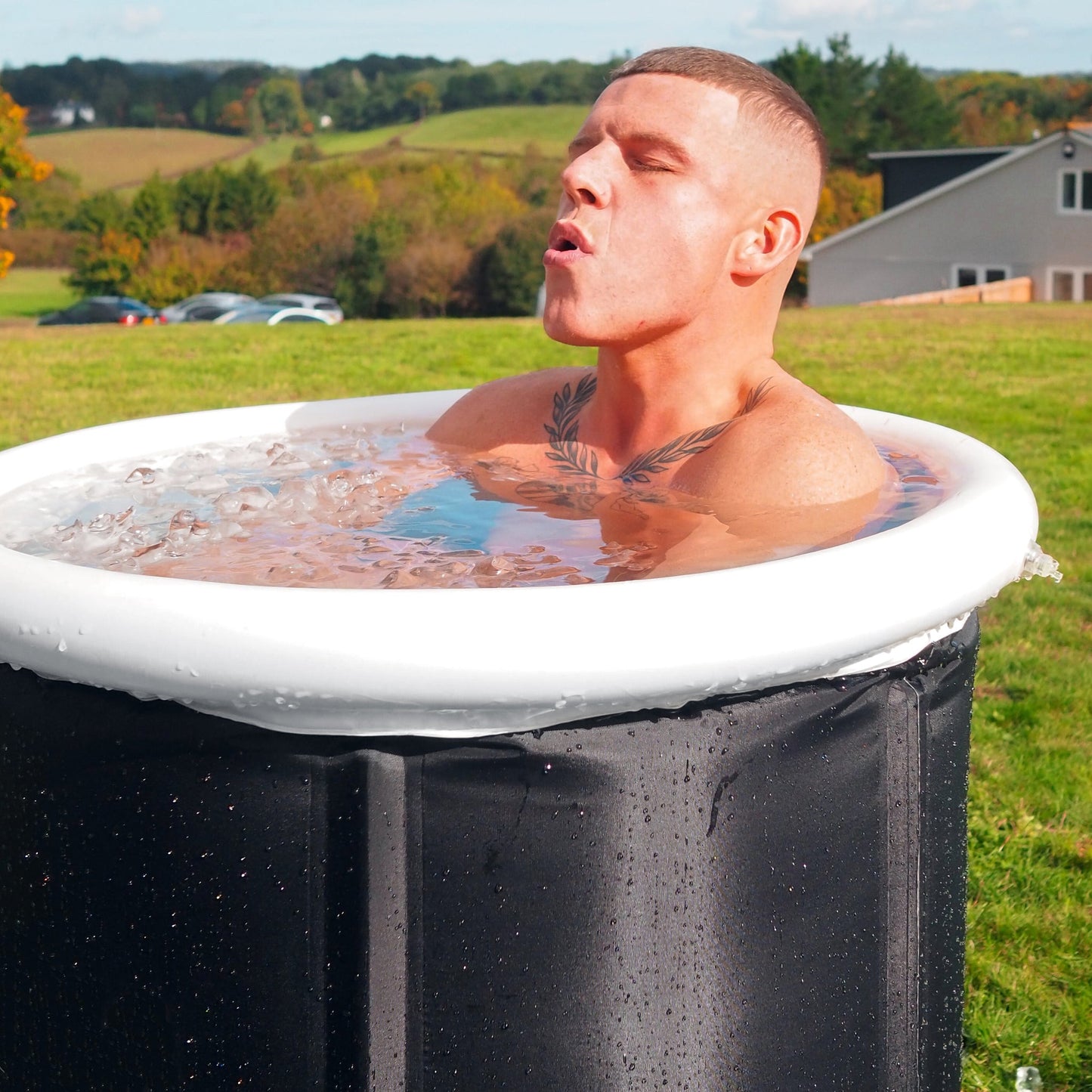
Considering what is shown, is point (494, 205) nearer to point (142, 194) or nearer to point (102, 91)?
point (142, 194)

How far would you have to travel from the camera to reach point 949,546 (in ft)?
4.52

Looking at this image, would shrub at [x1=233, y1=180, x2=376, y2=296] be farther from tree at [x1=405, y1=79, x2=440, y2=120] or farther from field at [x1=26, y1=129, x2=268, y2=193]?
tree at [x1=405, y1=79, x2=440, y2=120]

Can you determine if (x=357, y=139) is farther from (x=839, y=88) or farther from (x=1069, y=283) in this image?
(x=1069, y=283)

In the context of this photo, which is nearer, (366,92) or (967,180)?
(967,180)

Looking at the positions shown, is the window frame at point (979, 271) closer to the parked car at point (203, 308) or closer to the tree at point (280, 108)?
the parked car at point (203, 308)

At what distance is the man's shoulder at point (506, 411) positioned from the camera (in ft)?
8.16

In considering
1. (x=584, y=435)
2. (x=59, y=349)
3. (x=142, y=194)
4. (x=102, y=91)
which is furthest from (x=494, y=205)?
(x=584, y=435)

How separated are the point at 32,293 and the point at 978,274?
127 ft

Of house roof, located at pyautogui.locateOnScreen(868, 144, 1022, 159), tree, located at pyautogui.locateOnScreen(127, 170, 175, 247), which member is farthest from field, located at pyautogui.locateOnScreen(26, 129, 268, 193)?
house roof, located at pyautogui.locateOnScreen(868, 144, 1022, 159)

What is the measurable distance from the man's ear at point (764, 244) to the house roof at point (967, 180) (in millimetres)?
33599

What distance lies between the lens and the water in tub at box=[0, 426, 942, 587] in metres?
1.62

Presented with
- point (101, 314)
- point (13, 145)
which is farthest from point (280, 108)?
point (13, 145)

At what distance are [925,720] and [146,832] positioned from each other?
2.87 feet

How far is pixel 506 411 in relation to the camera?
8.23 feet
